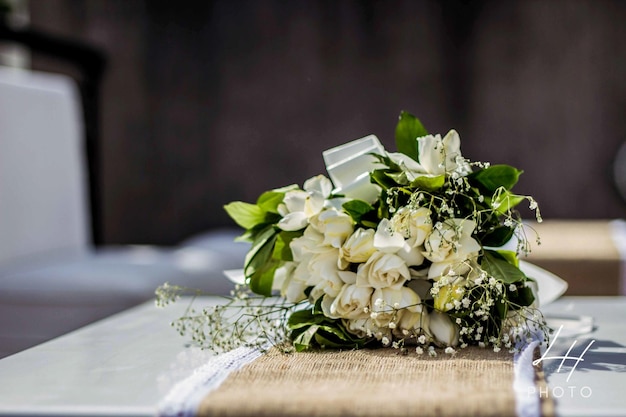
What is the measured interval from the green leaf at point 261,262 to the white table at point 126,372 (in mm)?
99

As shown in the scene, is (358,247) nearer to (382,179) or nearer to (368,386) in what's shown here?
(382,179)

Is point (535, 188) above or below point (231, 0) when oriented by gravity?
below

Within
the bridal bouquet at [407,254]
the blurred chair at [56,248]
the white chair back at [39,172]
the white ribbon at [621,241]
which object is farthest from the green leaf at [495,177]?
the white chair back at [39,172]

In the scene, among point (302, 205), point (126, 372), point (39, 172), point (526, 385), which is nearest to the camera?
point (526, 385)

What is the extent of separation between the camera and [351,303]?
81 centimetres

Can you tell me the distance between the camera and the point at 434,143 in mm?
828

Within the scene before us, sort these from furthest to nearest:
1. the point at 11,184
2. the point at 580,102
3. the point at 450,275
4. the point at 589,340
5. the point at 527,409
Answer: the point at 580,102, the point at 11,184, the point at 589,340, the point at 450,275, the point at 527,409

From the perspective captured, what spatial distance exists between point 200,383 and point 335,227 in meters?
0.23

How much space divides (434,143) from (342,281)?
6.6 inches

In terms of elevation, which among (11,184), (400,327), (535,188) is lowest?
(535,188)

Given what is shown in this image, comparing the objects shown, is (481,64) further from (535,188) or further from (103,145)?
(103,145)

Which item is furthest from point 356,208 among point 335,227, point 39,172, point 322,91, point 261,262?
point 322,91

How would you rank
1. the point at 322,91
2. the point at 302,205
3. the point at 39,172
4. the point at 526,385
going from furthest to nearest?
1. the point at 322,91
2. the point at 39,172
3. the point at 302,205
4. the point at 526,385

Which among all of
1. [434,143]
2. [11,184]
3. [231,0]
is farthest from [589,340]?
[231,0]
